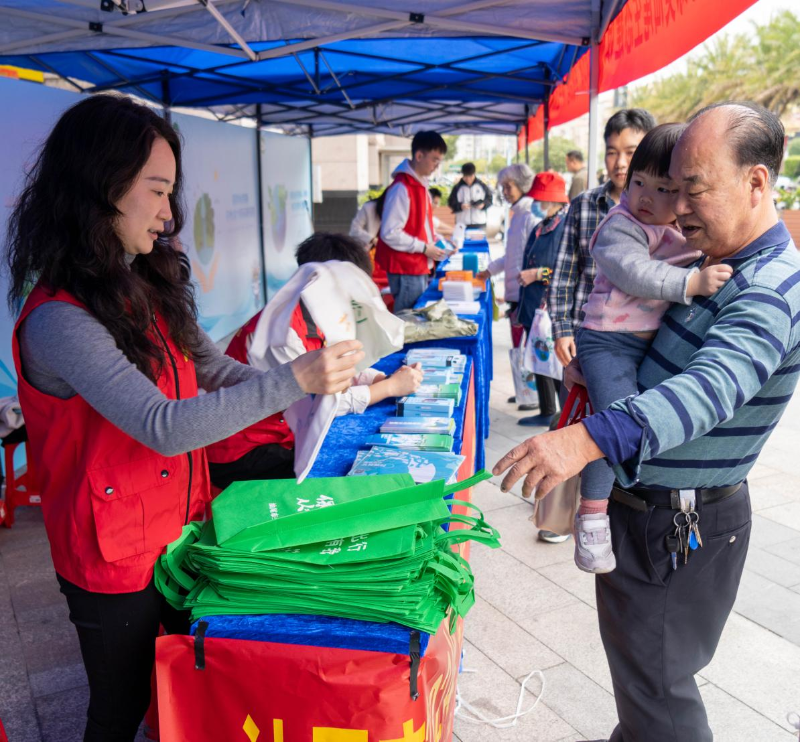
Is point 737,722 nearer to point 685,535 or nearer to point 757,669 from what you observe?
point 757,669

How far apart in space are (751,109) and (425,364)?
2.11m

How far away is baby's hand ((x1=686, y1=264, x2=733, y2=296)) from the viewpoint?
1.45 meters

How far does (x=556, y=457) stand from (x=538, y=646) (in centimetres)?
188

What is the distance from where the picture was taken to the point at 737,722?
7.86 ft

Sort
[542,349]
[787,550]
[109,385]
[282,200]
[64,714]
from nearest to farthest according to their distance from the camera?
[109,385]
[64,714]
[787,550]
[542,349]
[282,200]

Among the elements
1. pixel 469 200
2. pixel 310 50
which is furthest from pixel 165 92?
pixel 469 200

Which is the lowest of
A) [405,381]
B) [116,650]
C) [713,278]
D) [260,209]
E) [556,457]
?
[116,650]

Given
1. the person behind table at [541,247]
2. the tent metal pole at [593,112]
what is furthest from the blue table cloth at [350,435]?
the tent metal pole at [593,112]

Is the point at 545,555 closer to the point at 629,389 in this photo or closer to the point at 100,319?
the point at 629,389

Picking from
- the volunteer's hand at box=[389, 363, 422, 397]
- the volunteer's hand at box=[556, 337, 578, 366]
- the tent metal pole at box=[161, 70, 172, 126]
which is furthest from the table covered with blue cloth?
the tent metal pole at box=[161, 70, 172, 126]

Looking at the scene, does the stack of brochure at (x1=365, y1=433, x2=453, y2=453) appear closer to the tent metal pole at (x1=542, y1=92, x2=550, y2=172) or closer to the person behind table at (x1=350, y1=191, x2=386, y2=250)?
the person behind table at (x1=350, y1=191, x2=386, y2=250)

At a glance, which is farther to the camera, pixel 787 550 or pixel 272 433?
pixel 787 550

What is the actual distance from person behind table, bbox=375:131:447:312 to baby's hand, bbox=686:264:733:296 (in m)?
4.55

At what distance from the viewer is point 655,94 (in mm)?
47625
